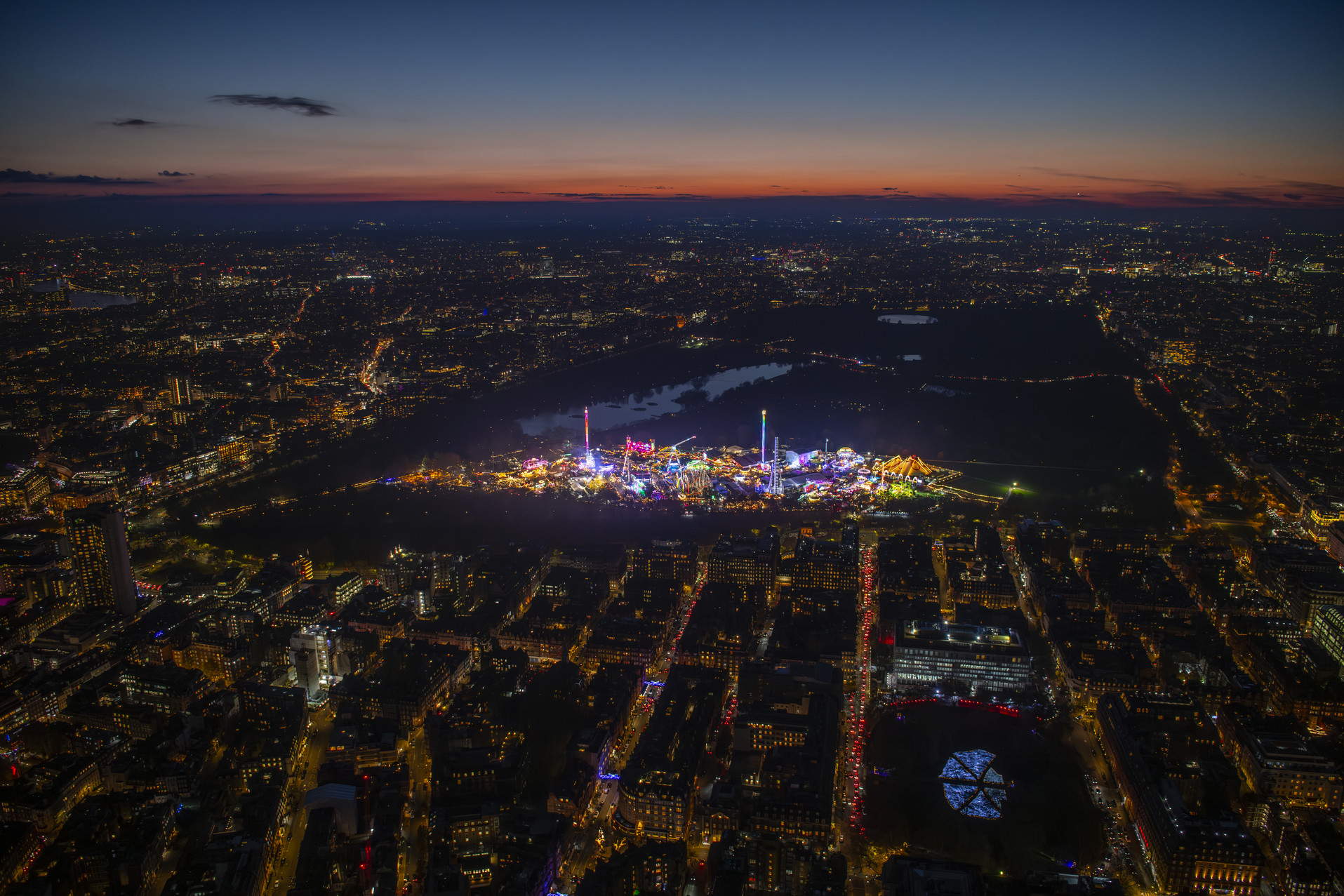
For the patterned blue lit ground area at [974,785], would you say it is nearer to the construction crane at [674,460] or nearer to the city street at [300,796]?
the city street at [300,796]

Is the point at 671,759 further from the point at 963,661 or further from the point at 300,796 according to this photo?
the point at 963,661

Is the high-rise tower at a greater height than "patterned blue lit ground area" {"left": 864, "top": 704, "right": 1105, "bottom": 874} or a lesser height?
greater

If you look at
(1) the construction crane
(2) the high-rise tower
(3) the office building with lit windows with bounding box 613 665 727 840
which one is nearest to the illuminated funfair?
(1) the construction crane

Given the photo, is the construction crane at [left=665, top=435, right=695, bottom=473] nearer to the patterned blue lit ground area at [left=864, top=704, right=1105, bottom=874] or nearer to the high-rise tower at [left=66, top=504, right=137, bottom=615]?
the patterned blue lit ground area at [left=864, top=704, right=1105, bottom=874]

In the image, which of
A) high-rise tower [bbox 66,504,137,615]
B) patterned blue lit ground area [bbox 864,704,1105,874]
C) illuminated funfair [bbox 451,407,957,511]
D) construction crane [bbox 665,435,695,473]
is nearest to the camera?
patterned blue lit ground area [bbox 864,704,1105,874]

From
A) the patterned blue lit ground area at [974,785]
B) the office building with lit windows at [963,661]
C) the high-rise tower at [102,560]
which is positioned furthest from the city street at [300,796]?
the office building with lit windows at [963,661]

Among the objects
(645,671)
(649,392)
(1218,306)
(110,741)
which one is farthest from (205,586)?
(1218,306)

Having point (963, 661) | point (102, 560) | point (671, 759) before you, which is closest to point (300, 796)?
point (671, 759)
